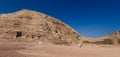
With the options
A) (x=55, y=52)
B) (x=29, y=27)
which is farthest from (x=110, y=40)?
(x=55, y=52)

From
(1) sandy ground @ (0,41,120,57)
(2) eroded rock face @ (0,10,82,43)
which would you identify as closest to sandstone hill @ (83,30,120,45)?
(2) eroded rock face @ (0,10,82,43)

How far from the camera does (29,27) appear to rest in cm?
7081

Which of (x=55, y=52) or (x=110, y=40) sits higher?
(x=110, y=40)

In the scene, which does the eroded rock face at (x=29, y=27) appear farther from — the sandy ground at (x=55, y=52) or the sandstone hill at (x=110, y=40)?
the sandy ground at (x=55, y=52)

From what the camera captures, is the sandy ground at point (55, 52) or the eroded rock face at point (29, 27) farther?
the eroded rock face at point (29, 27)

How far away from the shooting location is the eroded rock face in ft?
216

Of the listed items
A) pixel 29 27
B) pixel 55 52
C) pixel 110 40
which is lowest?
pixel 55 52

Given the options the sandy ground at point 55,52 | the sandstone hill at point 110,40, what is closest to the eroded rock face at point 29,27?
the sandstone hill at point 110,40

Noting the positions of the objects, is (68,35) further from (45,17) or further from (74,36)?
(45,17)

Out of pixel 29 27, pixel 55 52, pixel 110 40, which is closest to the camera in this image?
pixel 55 52

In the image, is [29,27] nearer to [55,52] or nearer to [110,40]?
[110,40]

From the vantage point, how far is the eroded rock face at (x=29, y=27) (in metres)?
65.9

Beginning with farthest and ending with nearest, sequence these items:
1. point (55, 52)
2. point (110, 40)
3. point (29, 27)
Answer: point (110, 40)
point (29, 27)
point (55, 52)

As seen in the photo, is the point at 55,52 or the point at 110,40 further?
the point at 110,40
